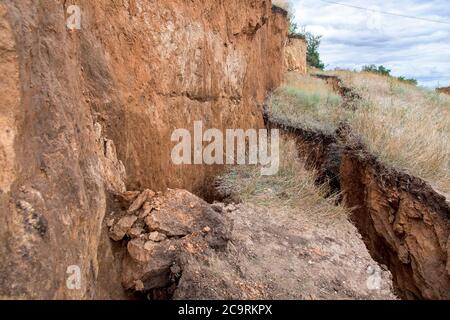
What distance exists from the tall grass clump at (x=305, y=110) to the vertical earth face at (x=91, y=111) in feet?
5.65

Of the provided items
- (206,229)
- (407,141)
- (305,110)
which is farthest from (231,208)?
(305,110)

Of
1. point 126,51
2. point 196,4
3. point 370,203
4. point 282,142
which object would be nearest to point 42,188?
point 126,51

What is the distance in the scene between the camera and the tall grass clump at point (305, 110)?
23.9 ft

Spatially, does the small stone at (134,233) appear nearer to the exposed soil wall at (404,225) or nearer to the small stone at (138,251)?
the small stone at (138,251)

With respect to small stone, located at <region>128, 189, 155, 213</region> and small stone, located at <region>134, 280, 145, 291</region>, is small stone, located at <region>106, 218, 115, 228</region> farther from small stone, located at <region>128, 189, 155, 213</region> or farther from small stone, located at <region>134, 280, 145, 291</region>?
small stone, located at <region>134, 280, 145, 291</region>

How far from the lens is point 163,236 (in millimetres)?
3043

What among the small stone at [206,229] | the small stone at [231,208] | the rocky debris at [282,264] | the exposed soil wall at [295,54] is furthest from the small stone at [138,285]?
the exposed soil wall at [295,54]

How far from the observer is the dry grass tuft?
4617mm

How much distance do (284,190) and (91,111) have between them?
8.59 feet

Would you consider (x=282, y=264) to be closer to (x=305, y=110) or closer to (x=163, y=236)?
Answer: (x=163, y=236)

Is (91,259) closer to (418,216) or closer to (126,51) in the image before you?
(126,51)

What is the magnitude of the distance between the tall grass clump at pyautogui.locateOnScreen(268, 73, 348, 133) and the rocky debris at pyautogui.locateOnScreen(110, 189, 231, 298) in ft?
13.5

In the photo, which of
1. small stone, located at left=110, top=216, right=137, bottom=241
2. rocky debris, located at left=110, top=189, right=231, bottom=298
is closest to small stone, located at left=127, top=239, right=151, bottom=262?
rocky debris, located at left=110, top=189, right=231, bottom=298

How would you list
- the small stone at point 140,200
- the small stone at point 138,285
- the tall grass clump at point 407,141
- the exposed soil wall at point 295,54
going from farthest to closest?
1. the exposed soil wall at point 295,54
2. the tall grass clump at point 407,141
3. the small stone at point 140,200
4. the small stone at point 138,285
